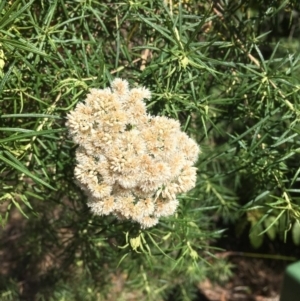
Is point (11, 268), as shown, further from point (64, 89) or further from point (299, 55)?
point (299, 55)

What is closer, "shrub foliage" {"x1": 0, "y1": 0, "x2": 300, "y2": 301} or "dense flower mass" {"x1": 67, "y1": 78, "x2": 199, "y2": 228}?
"dense flower mass" {"x1": 67, "y1": 78, "x2": 199, "y2": 228}

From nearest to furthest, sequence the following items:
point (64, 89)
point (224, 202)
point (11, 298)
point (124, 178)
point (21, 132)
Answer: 1. point (124, 178)
2. point (21, 132)
3. point (64, 89)
4. point (224, 202)
5. point (11, 298)

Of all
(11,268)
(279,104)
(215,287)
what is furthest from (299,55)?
(215,287)

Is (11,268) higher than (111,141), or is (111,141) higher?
(111,141)

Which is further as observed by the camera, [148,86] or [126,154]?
[148,86]

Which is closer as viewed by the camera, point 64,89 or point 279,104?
point 64,89

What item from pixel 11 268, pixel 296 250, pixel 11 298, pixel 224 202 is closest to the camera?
pixel 224 202

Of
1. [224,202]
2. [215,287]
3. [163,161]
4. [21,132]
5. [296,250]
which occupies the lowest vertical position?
[215,287]

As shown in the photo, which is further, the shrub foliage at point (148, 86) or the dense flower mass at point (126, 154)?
the shrub foliage at point (148, 86)
